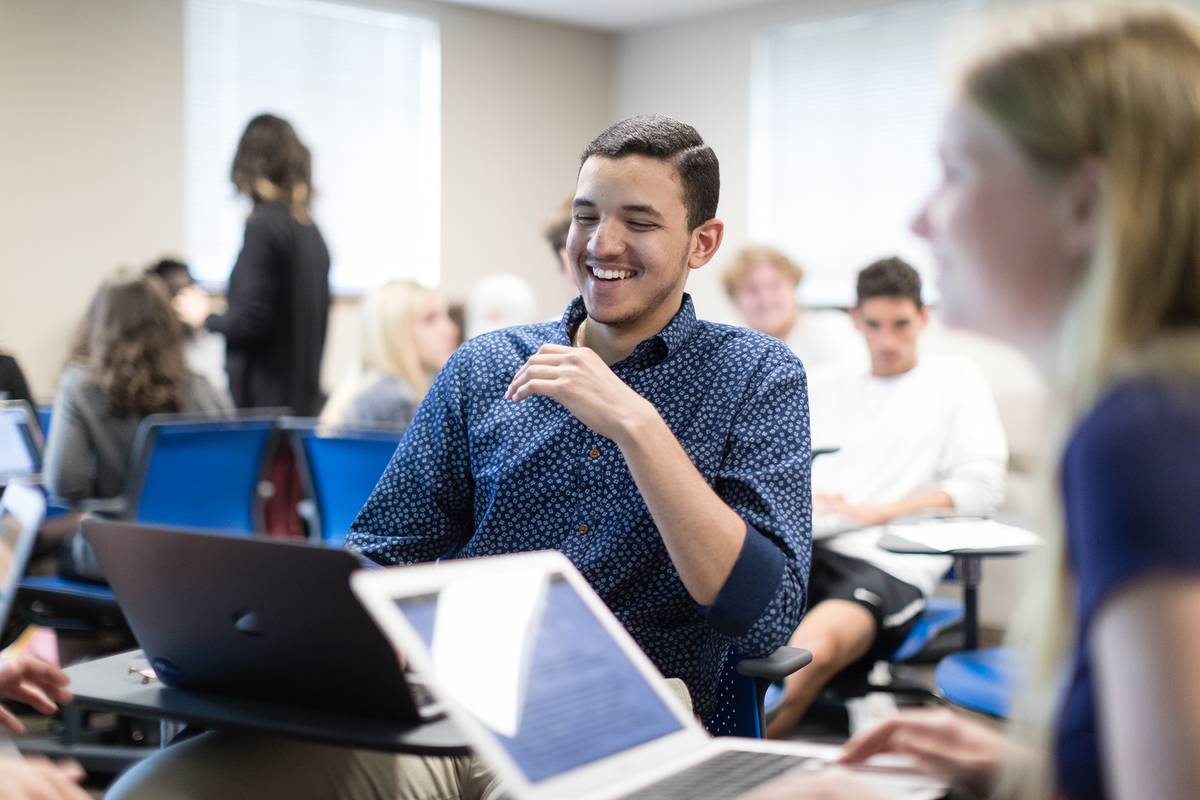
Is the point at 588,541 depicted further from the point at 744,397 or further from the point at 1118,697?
the point at 1118,697

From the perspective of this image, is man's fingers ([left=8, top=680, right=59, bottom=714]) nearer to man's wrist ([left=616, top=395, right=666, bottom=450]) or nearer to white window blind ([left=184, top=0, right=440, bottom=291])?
man's wrist ([left=616, top=395, right=666, bottom=450])

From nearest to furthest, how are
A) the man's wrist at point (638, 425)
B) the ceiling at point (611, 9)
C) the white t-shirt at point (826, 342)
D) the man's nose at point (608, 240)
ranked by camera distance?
the man's wrist at point (638, 425) < the man's nose at point (608, 240) < the white t-shirt at point (826, 342) < the ceiling at point (611, 9)

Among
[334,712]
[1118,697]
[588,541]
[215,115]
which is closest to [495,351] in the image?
[588,541]

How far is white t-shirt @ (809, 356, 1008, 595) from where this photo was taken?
129 inches

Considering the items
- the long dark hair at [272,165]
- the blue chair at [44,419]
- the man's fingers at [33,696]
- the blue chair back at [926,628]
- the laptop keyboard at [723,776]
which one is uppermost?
the long dark hair at [272,165]

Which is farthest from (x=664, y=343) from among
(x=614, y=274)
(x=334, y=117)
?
(x=334, y=117)

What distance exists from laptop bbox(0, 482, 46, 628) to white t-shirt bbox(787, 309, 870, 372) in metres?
2.84

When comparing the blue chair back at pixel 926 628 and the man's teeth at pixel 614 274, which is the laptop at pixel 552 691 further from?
the blue chair back at pixel 926 628

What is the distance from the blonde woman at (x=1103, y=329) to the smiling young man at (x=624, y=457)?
0.66 meters

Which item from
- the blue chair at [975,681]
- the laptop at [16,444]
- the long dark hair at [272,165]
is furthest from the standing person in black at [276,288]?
the blue chair at [975,681]

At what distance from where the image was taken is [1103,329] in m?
0.70

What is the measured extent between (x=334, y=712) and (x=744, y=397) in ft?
2.44

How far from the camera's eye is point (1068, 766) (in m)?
0.73

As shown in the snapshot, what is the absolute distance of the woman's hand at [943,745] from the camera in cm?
90
